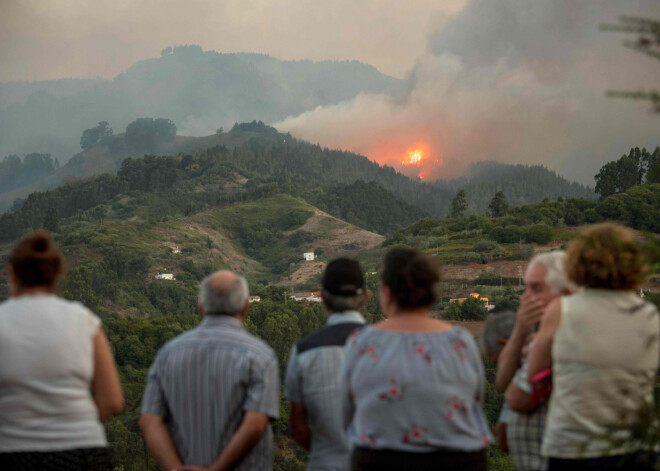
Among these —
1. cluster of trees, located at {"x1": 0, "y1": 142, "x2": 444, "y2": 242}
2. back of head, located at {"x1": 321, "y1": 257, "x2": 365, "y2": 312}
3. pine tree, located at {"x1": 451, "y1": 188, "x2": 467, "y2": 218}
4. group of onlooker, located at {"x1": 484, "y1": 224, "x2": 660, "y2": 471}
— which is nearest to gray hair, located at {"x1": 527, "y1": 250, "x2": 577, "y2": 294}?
group of onlooker, located at {"x1": 484, "y1": 224, "x2": 660, "y2": 471}

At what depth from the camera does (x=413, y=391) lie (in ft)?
7.92

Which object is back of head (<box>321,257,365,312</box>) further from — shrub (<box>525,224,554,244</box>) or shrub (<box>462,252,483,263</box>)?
shrub (<box>525,224,554,244</box>)

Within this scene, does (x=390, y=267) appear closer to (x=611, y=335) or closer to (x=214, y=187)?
(x=611, y=335)

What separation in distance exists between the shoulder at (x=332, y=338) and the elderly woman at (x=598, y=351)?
85cm

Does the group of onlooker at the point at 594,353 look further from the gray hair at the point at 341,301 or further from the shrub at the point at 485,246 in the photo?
the shrub at the point at 485,246

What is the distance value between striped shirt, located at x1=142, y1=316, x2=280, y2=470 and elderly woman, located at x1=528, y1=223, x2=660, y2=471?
110cm

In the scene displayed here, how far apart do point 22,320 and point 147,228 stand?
87280 millimetres

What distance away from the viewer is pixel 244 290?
299cm

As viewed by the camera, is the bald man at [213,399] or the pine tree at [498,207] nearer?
the bald man at [213,399]

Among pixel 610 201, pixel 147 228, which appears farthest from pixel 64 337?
pixel 147 228

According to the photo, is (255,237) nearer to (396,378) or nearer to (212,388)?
(212,388)

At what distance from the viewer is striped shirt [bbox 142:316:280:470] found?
2.81 meters

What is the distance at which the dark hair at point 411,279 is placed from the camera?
2.56m

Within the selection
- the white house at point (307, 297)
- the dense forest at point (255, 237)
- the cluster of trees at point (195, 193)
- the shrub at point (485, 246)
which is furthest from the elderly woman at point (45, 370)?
the cluster of trees at point (195, 193)
